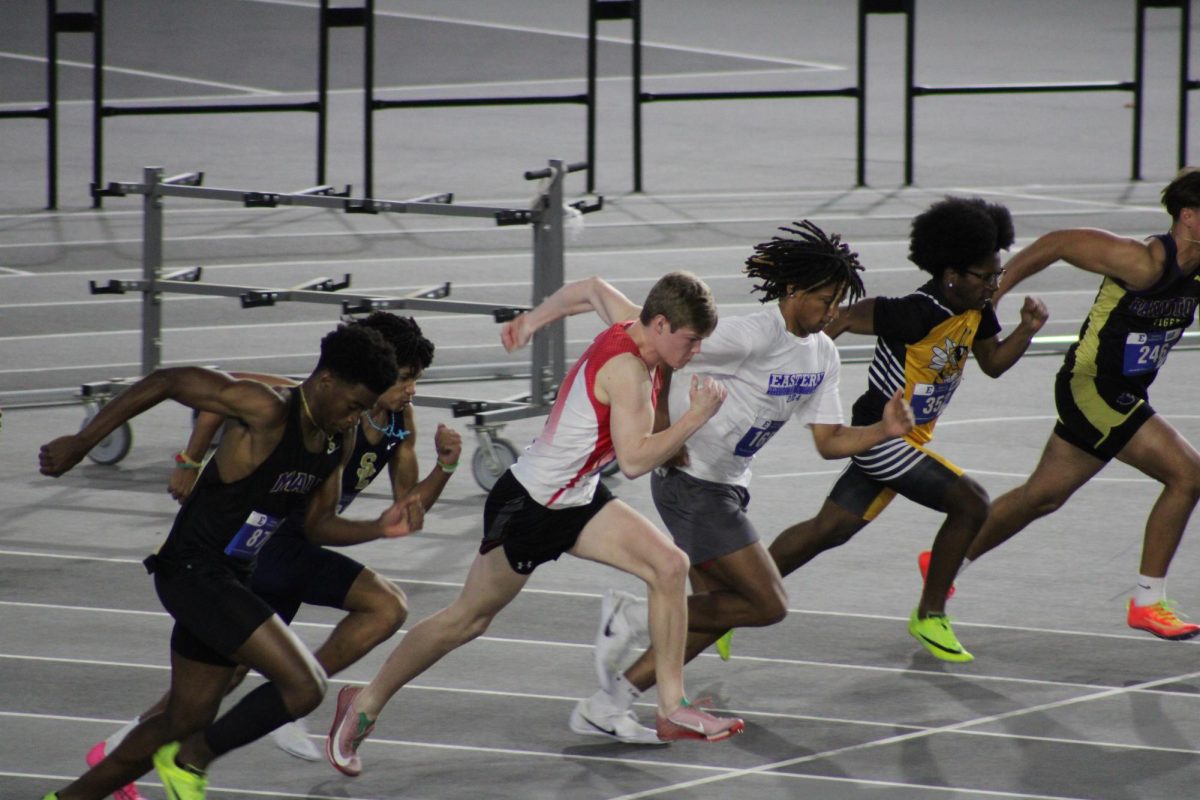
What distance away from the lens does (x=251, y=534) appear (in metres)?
5.51

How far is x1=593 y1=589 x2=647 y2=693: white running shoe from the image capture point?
6289 millimetres

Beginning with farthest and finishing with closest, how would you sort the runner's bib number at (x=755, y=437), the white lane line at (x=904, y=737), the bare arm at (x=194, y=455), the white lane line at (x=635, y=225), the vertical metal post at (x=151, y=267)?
the white lane line at (x=635, y=225) < the vertical metal post at (x=151, y=267) < the bare arm at (x=194, y=455) < the runner's bib number at (x=755, y=437) < the white lane line at (x=904, y=737)

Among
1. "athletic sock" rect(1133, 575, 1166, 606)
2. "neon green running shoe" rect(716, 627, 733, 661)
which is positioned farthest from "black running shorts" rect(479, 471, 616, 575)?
"athletic sock" rect(1133, 575, 1166, 606)

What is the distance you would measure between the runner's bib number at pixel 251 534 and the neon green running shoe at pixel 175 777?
568mm

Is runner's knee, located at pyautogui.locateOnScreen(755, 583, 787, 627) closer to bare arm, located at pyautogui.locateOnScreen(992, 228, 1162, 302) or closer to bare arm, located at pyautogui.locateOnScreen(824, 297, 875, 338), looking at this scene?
bare arm, located at pyautogui.locateOnScreen(824, 297, 875, 338)

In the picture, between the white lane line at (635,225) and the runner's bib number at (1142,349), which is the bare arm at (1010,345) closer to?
the runner's bib number at (1142,349)

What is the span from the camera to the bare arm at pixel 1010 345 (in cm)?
711

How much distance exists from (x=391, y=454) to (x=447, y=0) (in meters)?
29.0

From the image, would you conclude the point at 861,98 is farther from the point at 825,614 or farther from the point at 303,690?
the point at 303,690

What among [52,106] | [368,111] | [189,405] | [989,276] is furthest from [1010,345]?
[52,106]

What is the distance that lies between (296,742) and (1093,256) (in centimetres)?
353

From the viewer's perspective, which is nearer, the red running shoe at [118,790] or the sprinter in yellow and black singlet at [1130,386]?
the red running shoe at [118,790]

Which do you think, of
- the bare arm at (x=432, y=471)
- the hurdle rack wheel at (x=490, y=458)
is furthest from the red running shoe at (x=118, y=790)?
the hurdle rack wheel at (x=490, y=458)

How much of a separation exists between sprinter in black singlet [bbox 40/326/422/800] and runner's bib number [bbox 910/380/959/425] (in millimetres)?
2391
